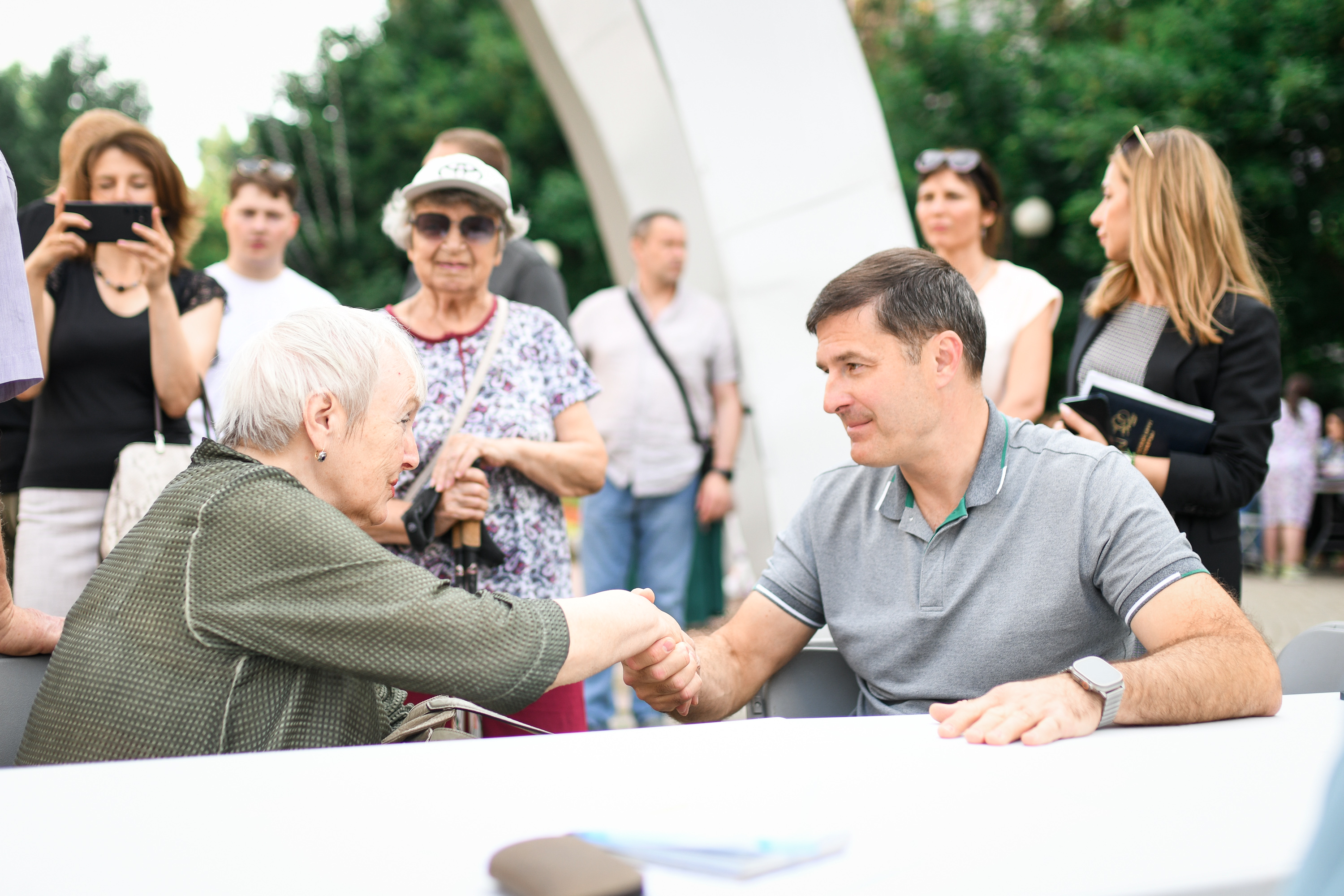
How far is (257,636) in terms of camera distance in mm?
1629

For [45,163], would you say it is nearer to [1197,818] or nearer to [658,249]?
[658,249]

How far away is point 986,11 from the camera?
18531 millimetres

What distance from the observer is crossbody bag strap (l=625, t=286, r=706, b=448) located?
535 centimetres

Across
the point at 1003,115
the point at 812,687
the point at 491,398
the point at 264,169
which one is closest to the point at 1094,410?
the point at 812,687

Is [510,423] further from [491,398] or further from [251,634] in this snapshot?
[251,634]

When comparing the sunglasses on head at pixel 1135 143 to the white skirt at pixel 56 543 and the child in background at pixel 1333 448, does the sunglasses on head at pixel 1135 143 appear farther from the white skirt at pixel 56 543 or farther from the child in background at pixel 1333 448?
the child in background at pixel 1333 448

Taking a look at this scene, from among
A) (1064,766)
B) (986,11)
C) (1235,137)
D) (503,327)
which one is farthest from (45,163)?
(1064,766)

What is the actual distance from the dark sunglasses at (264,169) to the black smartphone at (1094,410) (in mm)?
3045

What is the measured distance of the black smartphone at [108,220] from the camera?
3141 mm

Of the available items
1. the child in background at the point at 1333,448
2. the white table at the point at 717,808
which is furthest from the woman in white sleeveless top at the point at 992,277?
the child in background at the point at 1333,448

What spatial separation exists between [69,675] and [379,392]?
671mm

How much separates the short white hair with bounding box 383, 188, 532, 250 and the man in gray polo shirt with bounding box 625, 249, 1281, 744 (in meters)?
1.17

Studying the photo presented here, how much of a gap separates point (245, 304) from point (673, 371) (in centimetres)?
209

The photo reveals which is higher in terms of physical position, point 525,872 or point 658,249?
point 658,249
